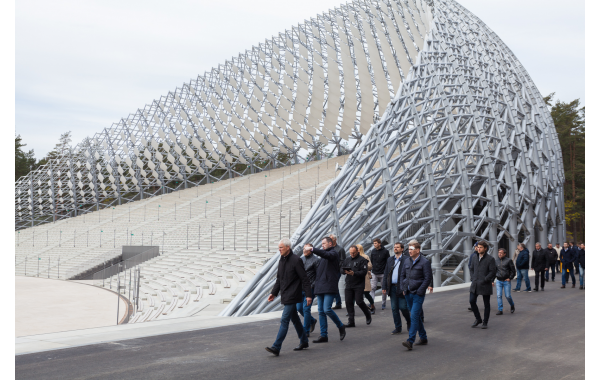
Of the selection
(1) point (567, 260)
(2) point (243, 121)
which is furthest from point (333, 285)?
(2) point (243, 121)

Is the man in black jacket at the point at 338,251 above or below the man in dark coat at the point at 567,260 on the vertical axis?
above

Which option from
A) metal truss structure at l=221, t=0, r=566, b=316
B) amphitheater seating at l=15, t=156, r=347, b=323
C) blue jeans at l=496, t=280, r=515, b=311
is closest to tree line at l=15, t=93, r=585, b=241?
amphitheater seating at l=15, t=156, r=347, b=323

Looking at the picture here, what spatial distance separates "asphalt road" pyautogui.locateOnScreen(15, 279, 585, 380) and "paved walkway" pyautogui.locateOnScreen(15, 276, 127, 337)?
6.95m

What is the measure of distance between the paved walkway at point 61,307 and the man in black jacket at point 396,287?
8.75 meters

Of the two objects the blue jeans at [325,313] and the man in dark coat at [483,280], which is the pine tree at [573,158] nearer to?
the man in dark coat at [483,280]

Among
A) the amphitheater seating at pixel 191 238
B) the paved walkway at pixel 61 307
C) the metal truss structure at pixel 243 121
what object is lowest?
the paved walkway at pixel 61 307

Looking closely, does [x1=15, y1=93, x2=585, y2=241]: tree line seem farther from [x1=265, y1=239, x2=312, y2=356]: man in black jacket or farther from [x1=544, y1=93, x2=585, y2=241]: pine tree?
[x1=265, y1=239, x2=312, y2=356]: man in black jacket

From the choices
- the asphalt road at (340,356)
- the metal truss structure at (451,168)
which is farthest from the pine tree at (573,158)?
the asphalt road at (340,356)

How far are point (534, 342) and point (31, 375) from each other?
7.06m

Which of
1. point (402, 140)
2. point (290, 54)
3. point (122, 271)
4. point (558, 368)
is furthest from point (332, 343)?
point (290, 54)

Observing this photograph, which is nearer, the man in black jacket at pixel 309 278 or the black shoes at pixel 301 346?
the black shoes at pixel 301 346

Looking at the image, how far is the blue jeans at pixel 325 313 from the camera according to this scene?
786 cm

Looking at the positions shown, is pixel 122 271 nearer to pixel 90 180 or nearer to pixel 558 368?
pixel 558 368

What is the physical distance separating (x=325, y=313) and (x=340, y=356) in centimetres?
116
